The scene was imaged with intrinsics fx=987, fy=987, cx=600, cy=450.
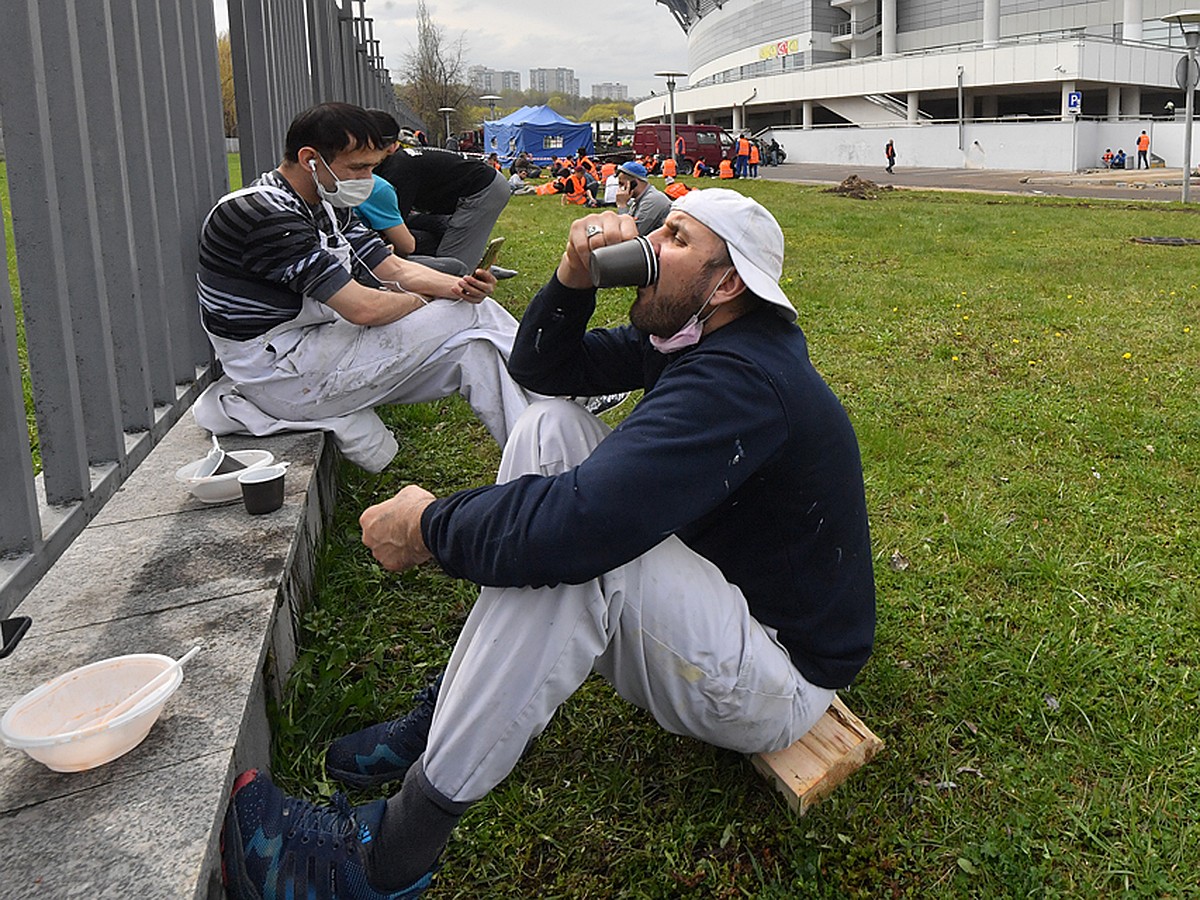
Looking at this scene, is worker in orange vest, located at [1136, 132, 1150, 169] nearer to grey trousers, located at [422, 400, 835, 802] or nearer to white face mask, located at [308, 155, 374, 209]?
white face mask, located at [308, 155, 374, 209]

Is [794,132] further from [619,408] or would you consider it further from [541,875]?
[541,875]

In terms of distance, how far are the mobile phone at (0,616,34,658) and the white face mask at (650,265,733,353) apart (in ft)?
4.73

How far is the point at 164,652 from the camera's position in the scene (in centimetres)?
220

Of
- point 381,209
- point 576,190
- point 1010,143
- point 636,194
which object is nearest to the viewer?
point 381,209

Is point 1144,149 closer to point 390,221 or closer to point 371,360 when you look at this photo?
point 390,221

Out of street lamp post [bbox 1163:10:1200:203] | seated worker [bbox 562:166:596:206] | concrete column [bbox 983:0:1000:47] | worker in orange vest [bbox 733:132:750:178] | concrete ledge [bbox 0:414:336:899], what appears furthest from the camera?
concrete column [bbox 983:0:1000:47]

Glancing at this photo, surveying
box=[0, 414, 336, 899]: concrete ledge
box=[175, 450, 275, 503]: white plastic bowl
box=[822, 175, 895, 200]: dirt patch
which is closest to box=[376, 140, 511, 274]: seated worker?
box=[0, 414, 336, 899]: concrete ledge

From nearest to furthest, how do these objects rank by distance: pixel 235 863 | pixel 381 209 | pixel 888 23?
pixel 235 863, pixel 381 209, pixel 888 23

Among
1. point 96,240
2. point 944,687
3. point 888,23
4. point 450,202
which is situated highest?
point 888,23

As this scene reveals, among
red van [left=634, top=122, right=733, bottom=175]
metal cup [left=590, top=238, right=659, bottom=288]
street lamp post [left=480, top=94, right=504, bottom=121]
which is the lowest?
metal cup [left=590, top=238, right=659, bottom=288]

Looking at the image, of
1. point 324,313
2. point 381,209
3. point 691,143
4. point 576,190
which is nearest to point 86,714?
point 324,313

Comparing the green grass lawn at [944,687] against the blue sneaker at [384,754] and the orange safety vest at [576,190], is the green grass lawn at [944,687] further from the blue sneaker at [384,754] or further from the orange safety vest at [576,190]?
the orange safety vest at [576,190]

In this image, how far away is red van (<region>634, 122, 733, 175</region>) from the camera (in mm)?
33969

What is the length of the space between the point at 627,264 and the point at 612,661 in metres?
0.87
